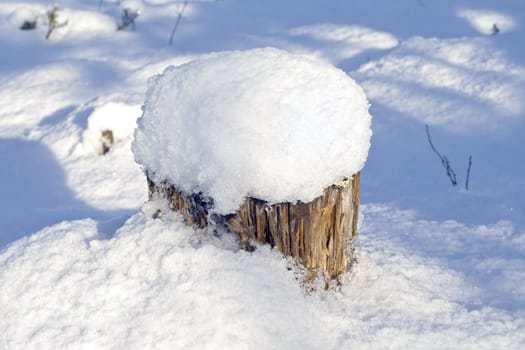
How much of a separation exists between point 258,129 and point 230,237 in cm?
34

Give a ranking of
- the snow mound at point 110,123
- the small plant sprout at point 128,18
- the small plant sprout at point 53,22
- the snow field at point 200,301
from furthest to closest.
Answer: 1. the small plant sprout at point 128,18
2. the small plant sprout at point 53,22
3. the snow mound at point 110,123
4. the snow field at point 200,301

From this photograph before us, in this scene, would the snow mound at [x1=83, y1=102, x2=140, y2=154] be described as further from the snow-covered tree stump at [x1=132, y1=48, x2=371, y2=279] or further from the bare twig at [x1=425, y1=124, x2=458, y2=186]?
the snow-covered tree stump at [x1=132, y1=48, x2=371, y2=279]

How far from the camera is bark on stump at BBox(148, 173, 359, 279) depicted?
1.82 metres

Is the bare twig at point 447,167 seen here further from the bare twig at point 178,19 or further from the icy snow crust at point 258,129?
the bare twig at point 178,19

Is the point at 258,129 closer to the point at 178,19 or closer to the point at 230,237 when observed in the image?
the point at 230,237

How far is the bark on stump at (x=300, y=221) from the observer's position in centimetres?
182

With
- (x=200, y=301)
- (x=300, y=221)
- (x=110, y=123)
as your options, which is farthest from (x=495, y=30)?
(x=200, y=301)

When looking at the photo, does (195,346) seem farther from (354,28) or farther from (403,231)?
(354,28)

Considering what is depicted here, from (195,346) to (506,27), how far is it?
167 inches

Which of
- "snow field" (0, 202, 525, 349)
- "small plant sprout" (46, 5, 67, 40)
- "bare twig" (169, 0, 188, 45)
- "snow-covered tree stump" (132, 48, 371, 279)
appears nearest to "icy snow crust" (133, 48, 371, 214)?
"snow-covered tree stump" (132, 48, 371, 279)

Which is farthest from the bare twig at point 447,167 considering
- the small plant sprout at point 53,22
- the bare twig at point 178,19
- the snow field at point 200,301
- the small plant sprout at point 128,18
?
the small plant sprout at point 53,22

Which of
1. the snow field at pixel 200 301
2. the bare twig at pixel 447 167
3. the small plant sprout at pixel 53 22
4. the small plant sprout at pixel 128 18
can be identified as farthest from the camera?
the small plant sprout at pixel 128 18

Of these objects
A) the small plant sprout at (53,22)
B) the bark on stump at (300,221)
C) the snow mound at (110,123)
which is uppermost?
the bark on stump at (300,221)

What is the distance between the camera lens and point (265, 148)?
1777 mm
